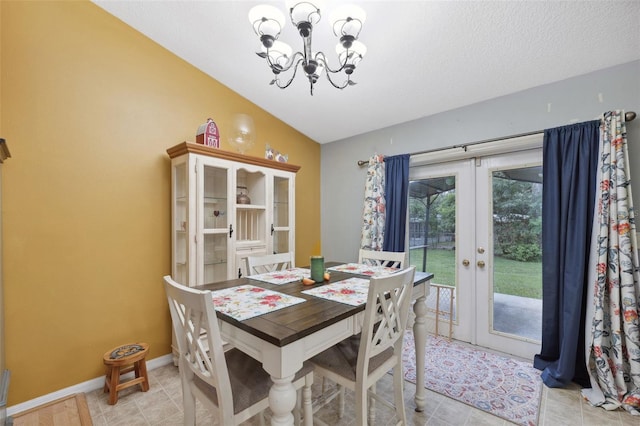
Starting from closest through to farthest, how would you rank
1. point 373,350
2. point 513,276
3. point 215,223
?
point 373,350 → point 215,223 → point 513,276

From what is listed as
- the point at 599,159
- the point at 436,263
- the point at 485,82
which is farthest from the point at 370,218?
the point at 599,159

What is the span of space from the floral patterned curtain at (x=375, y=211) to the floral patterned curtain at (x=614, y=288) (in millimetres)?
1755

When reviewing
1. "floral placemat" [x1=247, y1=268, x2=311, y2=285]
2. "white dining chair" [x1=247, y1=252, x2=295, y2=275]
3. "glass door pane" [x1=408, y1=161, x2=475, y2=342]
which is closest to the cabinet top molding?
"white dining chair" [x1=247, y1=252, x2=295, y2=275]

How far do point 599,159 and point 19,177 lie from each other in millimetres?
3993

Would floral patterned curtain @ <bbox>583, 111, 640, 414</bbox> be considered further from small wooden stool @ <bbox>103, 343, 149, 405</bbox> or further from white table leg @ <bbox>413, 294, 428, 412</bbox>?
small wooden stool @ <bbox>103, 343, 149, 405</bbox>

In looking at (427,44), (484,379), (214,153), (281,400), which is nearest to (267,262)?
(214,153)

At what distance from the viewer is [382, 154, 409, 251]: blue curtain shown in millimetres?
3072

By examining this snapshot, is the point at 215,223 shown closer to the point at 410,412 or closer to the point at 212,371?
the point at 212,371

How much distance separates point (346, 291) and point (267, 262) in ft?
2.68

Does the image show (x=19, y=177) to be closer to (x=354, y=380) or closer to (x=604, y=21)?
(x=354, y=380)

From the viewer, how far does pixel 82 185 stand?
205 centimetres

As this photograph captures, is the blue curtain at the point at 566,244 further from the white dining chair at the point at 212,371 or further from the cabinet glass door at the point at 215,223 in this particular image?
the cabinet glass door at the point at 215,223

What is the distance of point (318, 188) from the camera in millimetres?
3967

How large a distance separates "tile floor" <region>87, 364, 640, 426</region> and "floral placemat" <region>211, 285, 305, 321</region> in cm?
87
